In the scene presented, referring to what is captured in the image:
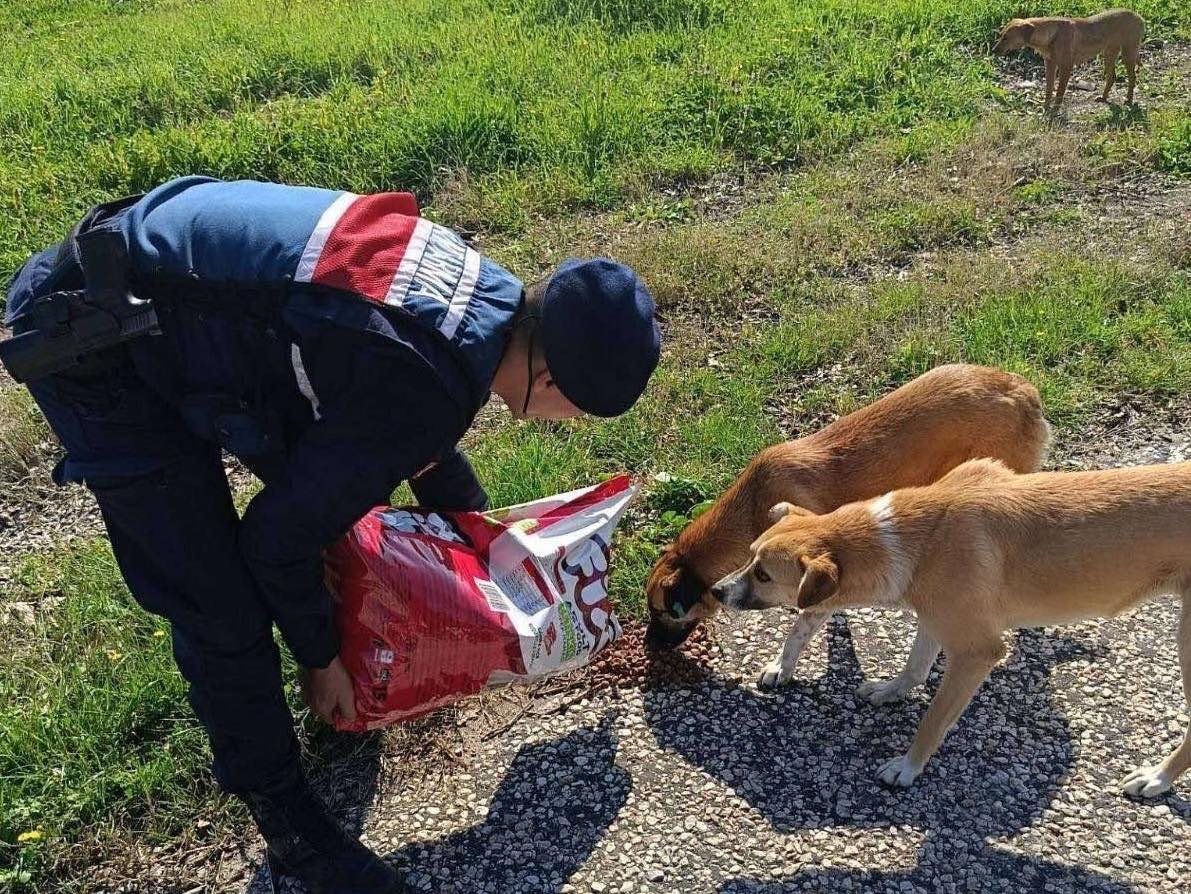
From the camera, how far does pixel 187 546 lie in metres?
2.66

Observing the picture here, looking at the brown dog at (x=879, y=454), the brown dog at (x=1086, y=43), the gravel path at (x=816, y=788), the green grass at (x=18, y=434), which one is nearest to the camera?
the gravel path at (x=816, y=788)

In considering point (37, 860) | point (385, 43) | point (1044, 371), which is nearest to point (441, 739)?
point (37, 860)

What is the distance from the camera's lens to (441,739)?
12.3ft

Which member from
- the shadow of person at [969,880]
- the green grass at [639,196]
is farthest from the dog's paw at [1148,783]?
the green grass at [639,196]

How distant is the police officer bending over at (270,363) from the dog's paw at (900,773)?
66.3 inches

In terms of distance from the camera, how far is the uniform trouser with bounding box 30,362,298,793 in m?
2.57

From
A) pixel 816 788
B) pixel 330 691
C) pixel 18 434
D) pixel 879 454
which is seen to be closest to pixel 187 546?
pixel 330 691

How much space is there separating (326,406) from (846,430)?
8.47 ft

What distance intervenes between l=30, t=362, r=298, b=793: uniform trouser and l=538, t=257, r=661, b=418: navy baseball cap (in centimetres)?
76

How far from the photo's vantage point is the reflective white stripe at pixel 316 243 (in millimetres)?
2396

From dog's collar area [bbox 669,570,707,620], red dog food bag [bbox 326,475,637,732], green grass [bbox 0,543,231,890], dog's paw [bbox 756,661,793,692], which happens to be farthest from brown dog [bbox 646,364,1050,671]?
green grass [bbox 0,543,231,890]

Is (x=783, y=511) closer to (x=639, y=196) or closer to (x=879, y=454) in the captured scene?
(x=879, y=454)

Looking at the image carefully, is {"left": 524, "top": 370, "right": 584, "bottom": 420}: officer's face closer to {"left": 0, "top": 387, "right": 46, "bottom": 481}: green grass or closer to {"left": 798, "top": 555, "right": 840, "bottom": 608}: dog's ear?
{"left": 798, "top": 555, "right": 840, "bottom": 608}: dog's ear

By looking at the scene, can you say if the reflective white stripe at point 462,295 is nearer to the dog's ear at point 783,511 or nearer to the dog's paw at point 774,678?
the dog's ear at point 783,511
